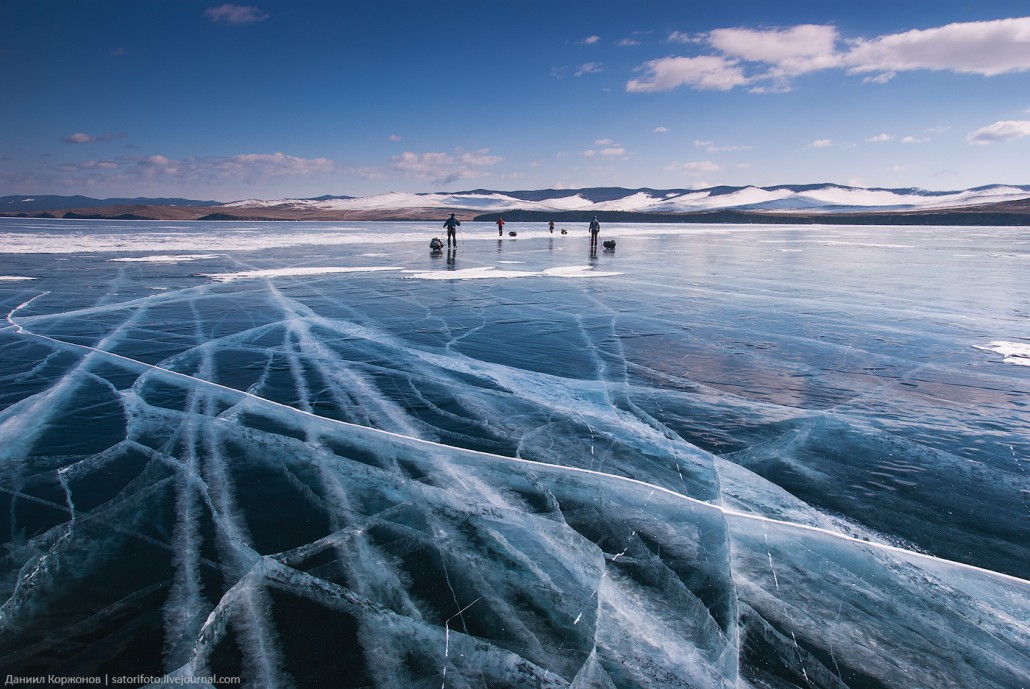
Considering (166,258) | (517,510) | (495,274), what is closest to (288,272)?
(495,274)

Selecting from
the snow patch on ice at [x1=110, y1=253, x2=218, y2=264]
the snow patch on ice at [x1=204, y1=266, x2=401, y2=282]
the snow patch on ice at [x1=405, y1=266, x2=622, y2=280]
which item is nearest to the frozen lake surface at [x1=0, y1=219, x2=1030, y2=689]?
the snow patch on ice at [x1=204, y1=266, x2=401, y2=282]

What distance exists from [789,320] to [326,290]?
10.5m

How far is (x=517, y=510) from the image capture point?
3.68m

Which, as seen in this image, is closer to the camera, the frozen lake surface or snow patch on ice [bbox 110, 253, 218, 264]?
the frozen lake surface

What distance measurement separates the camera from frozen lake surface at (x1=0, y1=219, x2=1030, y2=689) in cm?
251

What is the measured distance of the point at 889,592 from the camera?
295 centimetres

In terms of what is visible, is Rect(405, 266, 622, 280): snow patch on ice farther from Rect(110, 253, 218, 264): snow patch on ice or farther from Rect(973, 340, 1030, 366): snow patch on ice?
Rect(110, 253, 218, 264): snow patch on ice

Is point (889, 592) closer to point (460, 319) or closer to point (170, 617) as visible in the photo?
point (170, 617)

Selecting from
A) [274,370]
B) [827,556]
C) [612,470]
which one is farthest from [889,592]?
[274,370]

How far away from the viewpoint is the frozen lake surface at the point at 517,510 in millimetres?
2510

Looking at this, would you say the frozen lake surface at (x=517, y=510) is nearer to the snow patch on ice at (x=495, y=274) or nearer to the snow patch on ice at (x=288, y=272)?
the snow patch on ice at (x=288, y=272)

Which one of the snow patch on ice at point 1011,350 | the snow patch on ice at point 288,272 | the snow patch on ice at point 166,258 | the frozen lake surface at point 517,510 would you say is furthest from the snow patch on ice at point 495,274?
the snow patch on ice at point 166,258

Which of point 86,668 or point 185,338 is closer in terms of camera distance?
point 86,668

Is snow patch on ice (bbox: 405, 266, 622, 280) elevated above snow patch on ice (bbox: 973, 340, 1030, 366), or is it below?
above
